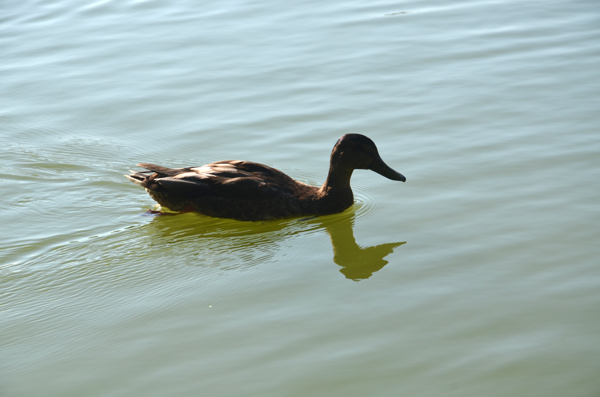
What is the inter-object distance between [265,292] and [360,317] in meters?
0.85

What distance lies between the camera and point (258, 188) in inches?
277

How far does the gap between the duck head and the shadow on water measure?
0.52m

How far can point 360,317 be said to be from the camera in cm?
508

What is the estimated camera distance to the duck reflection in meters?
5.91

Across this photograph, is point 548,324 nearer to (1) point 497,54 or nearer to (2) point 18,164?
(2) point 18,164

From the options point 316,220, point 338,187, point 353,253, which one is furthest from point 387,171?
point 353,253

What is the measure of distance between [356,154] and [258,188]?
3.59 ft

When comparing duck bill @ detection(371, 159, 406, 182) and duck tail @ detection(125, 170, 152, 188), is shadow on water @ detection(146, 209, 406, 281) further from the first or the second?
duck bill @ detection(371, 159, 406, 182)

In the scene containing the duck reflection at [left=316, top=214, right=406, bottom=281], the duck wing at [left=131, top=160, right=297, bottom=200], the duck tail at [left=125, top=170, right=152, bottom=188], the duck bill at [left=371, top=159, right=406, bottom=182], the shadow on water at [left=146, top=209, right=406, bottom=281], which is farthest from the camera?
the duck tail at [left=125, top=170, right=152, bottom=188]

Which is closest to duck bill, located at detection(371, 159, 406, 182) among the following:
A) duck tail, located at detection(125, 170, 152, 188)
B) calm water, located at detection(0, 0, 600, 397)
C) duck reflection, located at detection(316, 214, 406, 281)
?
calm water, located at detection(0, 0, 600, 397)

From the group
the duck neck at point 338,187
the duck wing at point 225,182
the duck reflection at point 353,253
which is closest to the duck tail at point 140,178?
the duck wing at point 225,182

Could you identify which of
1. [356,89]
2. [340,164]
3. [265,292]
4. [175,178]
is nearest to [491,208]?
[340,164]

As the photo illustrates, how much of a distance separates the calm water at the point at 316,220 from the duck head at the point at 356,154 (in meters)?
0.43

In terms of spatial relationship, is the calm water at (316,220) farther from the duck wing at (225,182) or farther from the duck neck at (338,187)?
the duck wing at (225,182)
